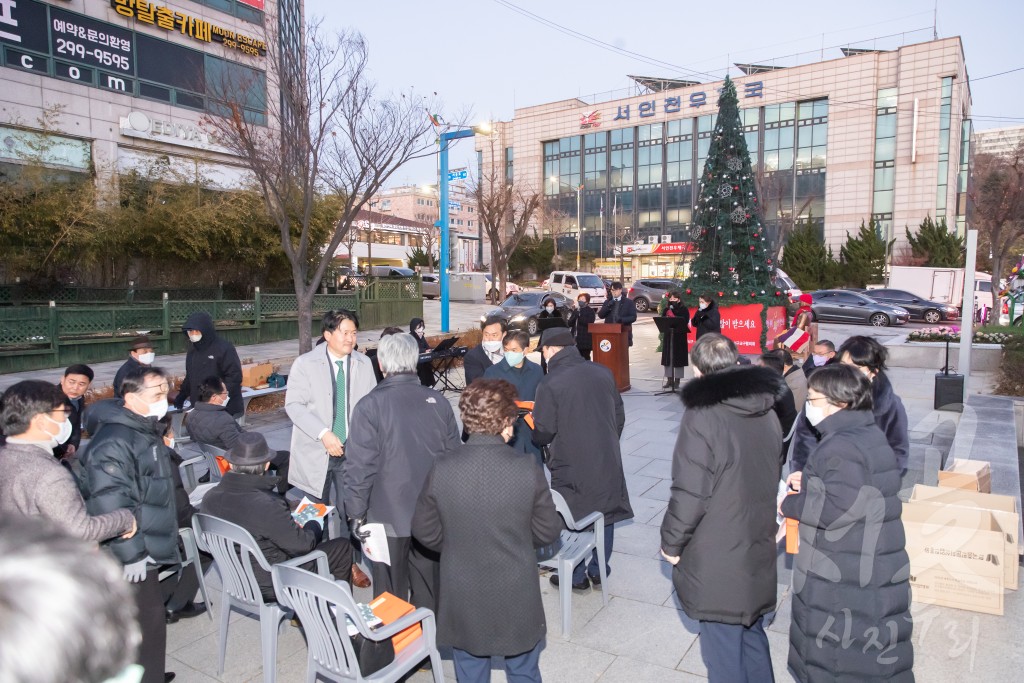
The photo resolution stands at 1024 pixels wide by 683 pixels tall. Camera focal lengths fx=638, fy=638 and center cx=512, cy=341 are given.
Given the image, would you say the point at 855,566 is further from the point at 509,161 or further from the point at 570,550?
the point at 509,161

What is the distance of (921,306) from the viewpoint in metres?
23.8

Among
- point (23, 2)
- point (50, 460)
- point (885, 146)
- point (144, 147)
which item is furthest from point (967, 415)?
point (885, 146)

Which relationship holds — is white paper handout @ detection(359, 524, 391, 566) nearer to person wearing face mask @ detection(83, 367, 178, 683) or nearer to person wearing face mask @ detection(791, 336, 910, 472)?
person wearing face mask @ detection(83, 367, 178, 683)

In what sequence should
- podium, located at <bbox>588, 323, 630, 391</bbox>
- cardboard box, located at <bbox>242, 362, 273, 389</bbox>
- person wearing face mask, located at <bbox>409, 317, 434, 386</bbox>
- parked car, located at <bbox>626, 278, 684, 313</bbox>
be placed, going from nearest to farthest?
1. person wearing face mask, located at <bbox>409, 317, 434, 386</bbox>
2. cardboard box, located at <bbox>242, 362, 273, 389</bbox>
3. podium, located at <bbox>588, 323, 630, 391</bbox>
4. parked car, located at <bbox>626, 278, 684, 313</bbox>

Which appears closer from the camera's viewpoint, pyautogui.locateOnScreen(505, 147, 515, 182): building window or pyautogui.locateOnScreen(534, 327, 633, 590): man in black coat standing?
pyautogui.locateOnScreen(534, 327, 633, 590): man in black coat standing

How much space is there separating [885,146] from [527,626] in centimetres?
5113

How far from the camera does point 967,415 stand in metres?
8.01

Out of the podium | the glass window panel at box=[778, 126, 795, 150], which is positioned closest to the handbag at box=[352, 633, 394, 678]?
the podium

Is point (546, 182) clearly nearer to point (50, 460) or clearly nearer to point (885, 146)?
point (885, 146)

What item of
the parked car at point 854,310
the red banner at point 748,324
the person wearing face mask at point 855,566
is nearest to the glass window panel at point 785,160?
the parked car at point 854,310

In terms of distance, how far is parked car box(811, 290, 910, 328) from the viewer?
74.1ft

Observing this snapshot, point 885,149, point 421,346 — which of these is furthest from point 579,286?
point 885,149

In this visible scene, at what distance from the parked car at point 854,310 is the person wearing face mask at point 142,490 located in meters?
22.6

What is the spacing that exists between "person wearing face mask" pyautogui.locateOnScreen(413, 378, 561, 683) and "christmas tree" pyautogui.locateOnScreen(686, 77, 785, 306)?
470 inches
